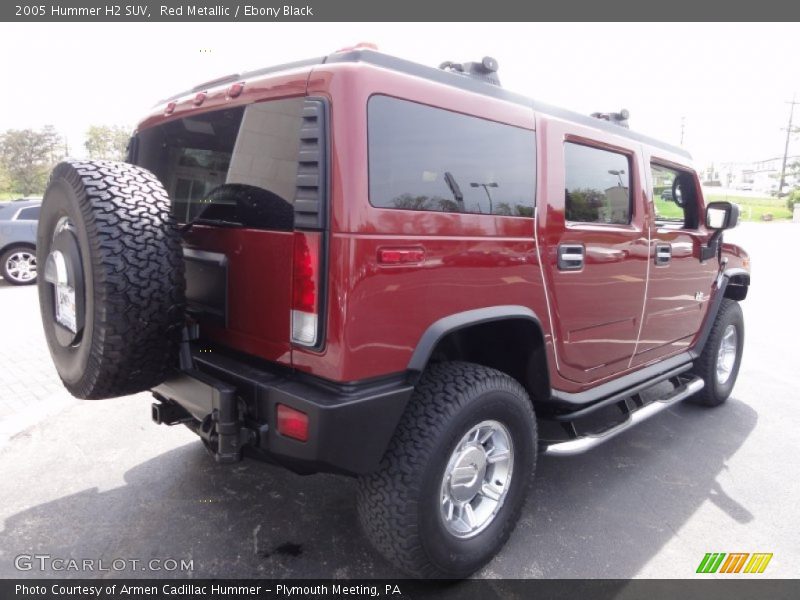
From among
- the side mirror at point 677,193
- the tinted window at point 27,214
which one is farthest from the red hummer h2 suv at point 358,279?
the tinted window at point 27,214

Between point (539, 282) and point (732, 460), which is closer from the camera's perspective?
point (539, 282)

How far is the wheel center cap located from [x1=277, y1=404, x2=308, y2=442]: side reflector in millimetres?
766

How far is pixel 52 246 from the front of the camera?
2.47 meters

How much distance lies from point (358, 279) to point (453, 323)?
51 centimetres

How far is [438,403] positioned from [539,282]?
818mm

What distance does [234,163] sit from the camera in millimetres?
2414

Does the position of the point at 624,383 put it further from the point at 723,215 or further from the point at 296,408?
the point at 296,408

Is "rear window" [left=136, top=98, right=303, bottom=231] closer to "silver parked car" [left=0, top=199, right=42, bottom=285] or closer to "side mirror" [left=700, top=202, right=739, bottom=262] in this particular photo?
"side mirror" [left=700, top=202, right=739, bottom=262]

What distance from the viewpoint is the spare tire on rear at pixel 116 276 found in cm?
209

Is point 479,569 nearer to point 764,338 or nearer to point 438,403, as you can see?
point 438,403

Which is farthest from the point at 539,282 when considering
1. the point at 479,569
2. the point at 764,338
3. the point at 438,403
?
→ the point at 764,338

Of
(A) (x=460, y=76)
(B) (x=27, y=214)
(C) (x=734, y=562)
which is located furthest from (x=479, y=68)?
(B) (x=27, y=214)

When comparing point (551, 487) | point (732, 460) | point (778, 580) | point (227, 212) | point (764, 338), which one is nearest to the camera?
point (227, 212)

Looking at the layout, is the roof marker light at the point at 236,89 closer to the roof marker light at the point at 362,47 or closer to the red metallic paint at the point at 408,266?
the red metallic paint at the point at 408,266
